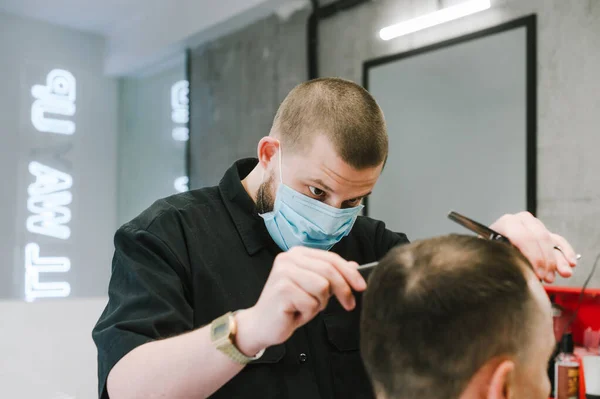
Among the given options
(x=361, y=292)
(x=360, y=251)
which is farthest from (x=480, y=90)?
(x=361, y=292)

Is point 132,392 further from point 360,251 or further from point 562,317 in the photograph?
point 562,317

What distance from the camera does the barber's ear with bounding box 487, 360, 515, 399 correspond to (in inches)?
31.4

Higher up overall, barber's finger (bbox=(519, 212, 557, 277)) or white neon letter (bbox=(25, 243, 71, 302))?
barber's finger (bbox=(519, 212, 557, 277))

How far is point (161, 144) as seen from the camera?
226 inches

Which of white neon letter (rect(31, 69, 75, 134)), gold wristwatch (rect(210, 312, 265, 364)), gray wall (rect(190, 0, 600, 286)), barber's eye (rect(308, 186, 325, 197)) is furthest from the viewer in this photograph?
white neon letter (rect(31, 69, 75, 134))

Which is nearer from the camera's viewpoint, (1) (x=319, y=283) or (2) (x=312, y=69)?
(1) (x=319, y=283)

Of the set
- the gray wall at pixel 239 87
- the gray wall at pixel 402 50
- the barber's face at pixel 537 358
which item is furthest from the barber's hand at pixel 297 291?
the gray wall at pixel 239 87

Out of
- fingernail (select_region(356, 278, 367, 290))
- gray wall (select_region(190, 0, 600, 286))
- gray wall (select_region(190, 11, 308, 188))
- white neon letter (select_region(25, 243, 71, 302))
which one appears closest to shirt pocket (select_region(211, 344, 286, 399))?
fingernail (select_region(356, 278, 367, 290))

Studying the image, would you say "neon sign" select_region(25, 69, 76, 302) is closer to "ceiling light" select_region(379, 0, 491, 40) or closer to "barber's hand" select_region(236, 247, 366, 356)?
"ceiling light" select_region(379, 0, 491, 40)

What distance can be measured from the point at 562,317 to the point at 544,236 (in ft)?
4.27

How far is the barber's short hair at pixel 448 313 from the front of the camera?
81 centimetres

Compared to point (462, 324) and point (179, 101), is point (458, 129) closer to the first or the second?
point (462, 324)

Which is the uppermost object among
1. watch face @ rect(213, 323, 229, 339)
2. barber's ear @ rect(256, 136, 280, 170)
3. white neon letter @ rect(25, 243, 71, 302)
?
barber's ear @ rect(256, 136, 280, 170)

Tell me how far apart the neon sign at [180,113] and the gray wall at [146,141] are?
4 centimetres
